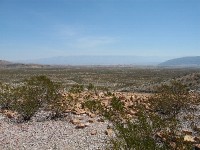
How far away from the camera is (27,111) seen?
660 inches

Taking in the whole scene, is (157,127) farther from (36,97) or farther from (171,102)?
(36,97)

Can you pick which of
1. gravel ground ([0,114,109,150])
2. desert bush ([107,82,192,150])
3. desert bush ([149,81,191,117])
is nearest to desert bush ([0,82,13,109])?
gravel ground ([0,114,109,150])

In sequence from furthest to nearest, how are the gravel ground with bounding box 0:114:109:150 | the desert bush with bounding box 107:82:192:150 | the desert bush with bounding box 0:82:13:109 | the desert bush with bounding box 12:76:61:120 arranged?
the desert bush with bounding box 0:82:13:109, the desert bush with bounding box 12:76:61:120, the gravel ground with bounding box 0:114:109:150, the desert bush with bounding box 107:82:192:150

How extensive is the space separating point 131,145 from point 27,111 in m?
8.81

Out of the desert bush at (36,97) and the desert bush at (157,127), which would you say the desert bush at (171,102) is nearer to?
the desert bush at (157,127)

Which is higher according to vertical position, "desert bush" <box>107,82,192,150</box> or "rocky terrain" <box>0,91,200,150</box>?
"desert bush" <box>107,82,192,150</box>

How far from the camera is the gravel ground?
12516 mm

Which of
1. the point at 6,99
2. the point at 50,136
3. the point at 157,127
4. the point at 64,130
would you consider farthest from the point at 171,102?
the point at 6,99

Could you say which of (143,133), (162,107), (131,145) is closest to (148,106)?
(162,107)

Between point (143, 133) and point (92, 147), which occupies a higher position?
point (143, 133)

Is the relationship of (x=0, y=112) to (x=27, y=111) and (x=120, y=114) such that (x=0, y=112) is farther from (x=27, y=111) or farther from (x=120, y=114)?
(x=120, y=114)

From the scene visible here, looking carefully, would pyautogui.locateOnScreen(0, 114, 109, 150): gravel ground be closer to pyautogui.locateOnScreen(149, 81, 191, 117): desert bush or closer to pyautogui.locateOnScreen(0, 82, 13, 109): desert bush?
pyautogui.locateOnScreen(149, 81, 191, 117): desert bush

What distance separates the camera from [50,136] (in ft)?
45.1

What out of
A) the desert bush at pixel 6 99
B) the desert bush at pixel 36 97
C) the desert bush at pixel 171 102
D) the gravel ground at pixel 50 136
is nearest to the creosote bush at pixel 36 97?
the desert bush at pixel 36 97
